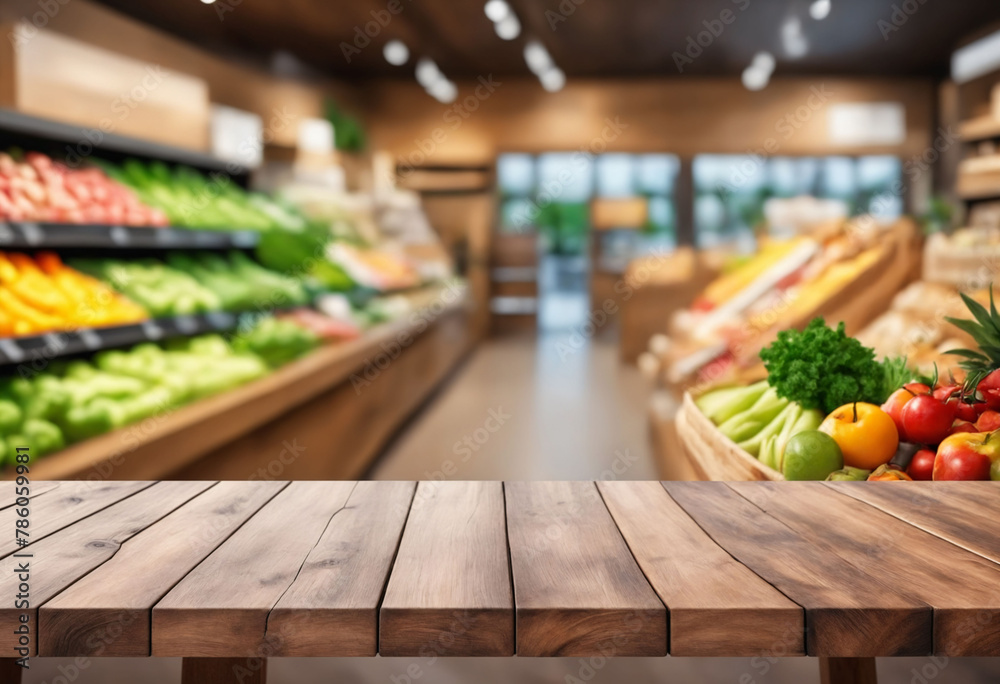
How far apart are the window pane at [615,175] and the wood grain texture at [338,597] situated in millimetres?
10030

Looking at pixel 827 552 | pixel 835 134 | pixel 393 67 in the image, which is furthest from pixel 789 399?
pixel 835 134

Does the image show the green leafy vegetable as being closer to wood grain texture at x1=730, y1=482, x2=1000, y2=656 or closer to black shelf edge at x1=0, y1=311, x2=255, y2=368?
wood grain texture at x1=730, y1=482, x2=1000, y2=656

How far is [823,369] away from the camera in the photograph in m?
1.81

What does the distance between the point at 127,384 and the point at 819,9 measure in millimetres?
6409

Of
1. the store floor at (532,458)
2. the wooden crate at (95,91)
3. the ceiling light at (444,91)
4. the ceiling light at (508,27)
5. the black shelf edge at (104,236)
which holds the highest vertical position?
the ceiling light at (444,91)

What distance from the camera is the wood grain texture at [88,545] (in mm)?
868

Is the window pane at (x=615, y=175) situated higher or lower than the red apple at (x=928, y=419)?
higher

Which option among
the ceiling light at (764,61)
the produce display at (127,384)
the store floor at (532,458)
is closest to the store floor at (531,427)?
the store floor at (532,458)

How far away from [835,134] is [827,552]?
10.4 m

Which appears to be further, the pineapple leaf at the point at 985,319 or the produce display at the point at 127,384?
the produce display at the point at 127,384

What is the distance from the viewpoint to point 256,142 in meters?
5.28

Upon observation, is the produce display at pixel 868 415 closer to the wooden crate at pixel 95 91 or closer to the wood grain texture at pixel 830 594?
the wood grain texture at pixel 830 594

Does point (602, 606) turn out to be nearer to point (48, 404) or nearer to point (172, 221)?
point (48, 404)

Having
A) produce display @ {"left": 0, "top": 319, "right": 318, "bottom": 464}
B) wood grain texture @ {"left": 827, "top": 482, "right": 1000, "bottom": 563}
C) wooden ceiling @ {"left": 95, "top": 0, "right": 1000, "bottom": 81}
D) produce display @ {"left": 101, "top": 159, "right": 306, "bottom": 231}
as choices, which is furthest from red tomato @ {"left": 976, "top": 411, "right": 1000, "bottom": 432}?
wooden ceiling @ {"left": 95, "top": 0, "right": 1000, "bottom": 81}
